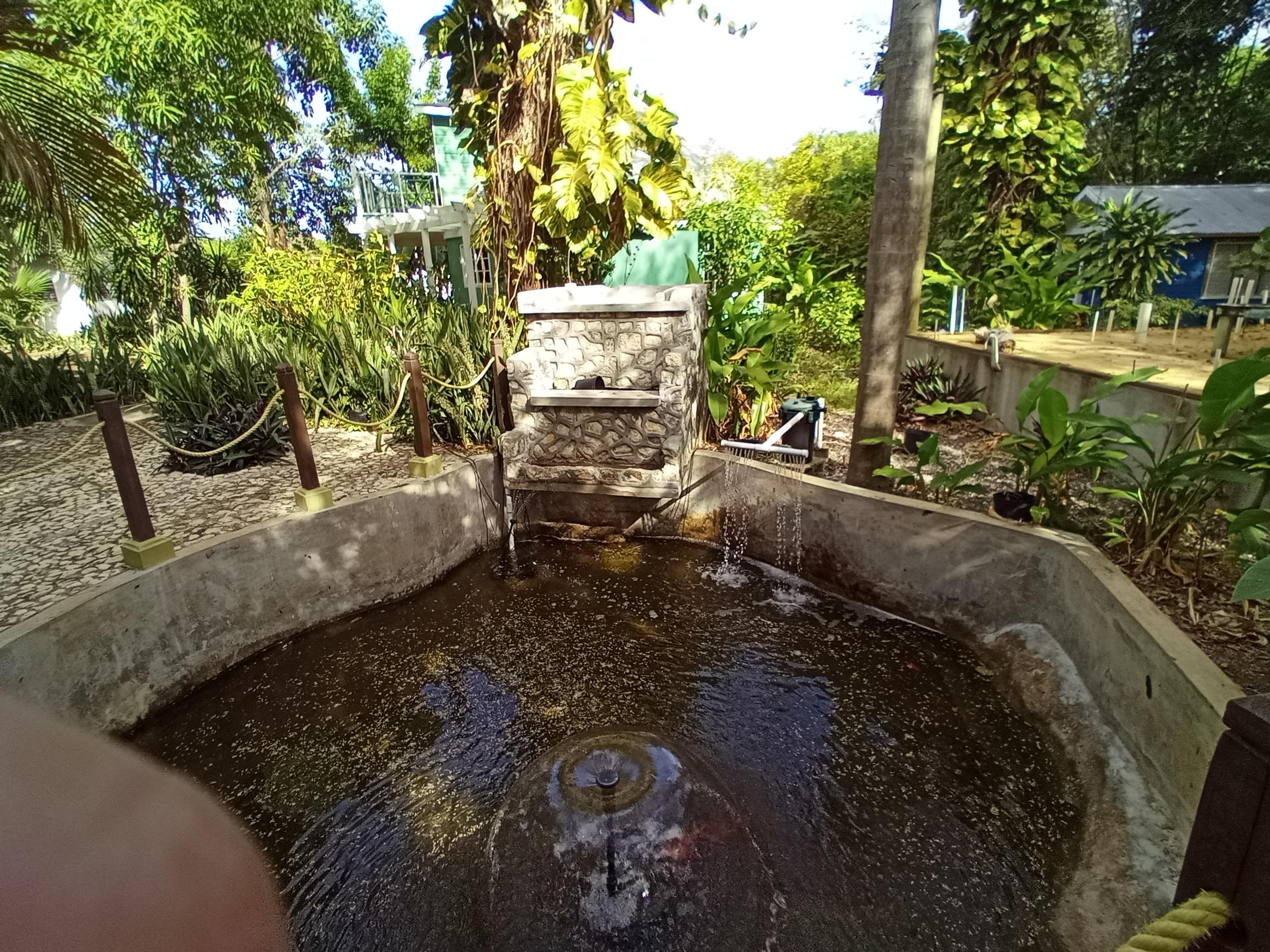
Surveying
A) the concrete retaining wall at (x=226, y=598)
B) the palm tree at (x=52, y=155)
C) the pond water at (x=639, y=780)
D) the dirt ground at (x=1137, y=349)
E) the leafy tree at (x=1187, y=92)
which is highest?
the leafy tree at (x=1187, y=92)

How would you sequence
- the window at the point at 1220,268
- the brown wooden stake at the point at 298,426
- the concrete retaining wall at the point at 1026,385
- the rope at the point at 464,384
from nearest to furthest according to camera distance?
1. the brown wooden stake at the point at 298,426
2. the concrete retaining wall at the point at 1026,385
3. the rope at the point at 464,384
4. the window at the point at 1220,268

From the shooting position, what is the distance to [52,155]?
126 inches

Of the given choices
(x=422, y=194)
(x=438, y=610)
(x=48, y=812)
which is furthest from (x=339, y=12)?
(x=48, y=812)

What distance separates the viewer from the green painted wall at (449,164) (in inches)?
480

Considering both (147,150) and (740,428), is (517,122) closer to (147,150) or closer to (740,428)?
(740,428)

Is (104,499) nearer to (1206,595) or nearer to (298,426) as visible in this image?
(298,426)

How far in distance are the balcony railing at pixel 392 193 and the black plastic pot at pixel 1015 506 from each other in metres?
11.8

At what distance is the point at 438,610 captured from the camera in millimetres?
3861

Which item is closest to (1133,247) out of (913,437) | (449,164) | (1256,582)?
(913,437)

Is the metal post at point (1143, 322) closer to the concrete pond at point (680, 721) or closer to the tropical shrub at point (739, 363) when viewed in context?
the tropical shrub at point (739, 363)

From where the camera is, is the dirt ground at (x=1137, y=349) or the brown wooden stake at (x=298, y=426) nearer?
the brown wooden stake at (x=298, y=426)

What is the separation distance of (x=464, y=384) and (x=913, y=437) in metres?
3.66

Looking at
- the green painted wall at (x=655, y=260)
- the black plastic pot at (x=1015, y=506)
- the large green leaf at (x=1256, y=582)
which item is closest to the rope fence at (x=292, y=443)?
the green painted wall at (x=655, y=260)

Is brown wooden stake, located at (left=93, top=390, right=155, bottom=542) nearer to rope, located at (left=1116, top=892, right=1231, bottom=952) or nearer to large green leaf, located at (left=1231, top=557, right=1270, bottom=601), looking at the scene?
rope, located at (left=1116, top=892, right=1231, bottom=952)
